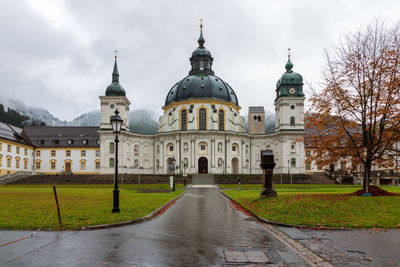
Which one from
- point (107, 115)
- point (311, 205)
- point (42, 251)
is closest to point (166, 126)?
point (107, 115)

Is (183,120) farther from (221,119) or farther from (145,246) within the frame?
(145,246)

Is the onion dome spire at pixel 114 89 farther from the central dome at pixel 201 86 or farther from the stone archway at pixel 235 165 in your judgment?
the stone archway at pixel 235 165

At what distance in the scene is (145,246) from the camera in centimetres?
911

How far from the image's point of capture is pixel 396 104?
2244cm

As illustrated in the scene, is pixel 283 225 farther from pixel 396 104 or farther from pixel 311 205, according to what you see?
pixel 396 104

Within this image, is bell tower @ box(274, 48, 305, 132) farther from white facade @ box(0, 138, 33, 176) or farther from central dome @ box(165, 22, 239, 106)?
white facade @ box(0, 138, 33, 176)

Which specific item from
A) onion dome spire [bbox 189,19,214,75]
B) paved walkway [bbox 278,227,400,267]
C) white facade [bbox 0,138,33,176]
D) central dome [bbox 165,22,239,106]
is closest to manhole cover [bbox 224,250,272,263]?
paved walkway [bbox 278,227,400,267]

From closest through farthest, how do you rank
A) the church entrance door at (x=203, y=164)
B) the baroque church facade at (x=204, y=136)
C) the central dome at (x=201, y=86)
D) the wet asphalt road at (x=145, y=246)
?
the wet asphalt road at (x=145, y=246) < the baroque church facade at (x=204, y=136) < the church entrance door at (x=203, y=164) < the central dome at (x=201, y=86)

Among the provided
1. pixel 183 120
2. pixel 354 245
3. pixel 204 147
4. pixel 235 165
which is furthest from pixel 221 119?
pixel 354 245

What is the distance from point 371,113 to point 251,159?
65936 millimetres

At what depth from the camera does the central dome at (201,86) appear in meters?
84.8

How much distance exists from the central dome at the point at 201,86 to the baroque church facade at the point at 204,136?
0.26 meters

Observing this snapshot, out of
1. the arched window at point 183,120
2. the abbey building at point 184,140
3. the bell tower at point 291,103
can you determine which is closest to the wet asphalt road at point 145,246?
the abbey building at point 184,140

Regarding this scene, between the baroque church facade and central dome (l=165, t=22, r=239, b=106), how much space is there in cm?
26
